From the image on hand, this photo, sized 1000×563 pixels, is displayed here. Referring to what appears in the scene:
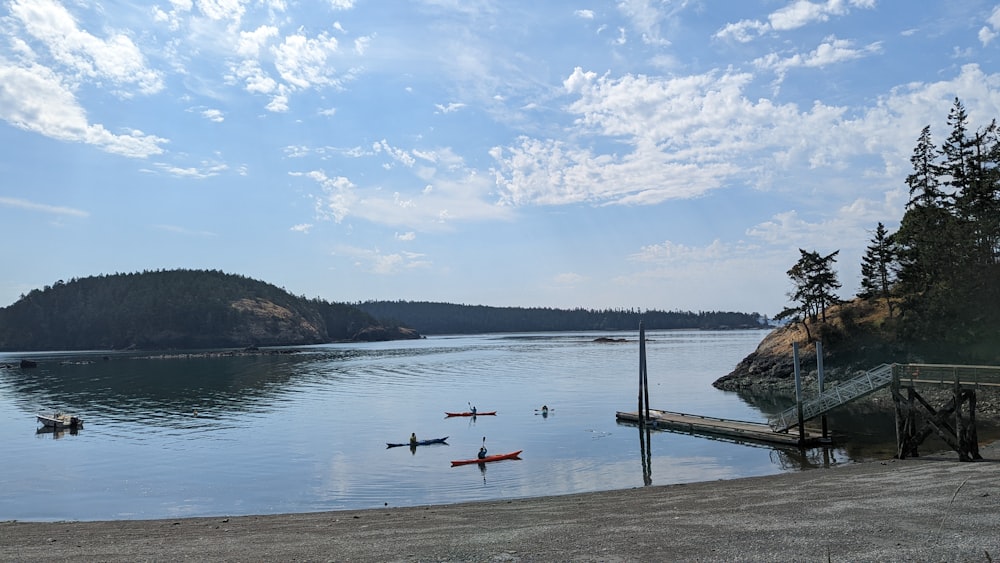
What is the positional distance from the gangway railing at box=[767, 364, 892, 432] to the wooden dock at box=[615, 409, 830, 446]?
119 cm

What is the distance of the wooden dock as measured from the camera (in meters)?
40.9

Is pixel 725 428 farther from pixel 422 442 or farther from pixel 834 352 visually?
pixel 834 352

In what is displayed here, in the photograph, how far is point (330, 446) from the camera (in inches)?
1850

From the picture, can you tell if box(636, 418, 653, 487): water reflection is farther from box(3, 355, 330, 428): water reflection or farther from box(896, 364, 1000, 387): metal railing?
box(3, 355, 330, 428): water reflection

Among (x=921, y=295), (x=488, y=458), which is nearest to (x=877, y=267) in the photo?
(x=921, y=295)

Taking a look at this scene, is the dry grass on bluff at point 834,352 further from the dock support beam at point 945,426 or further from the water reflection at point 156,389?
the water reflection at point 156,389

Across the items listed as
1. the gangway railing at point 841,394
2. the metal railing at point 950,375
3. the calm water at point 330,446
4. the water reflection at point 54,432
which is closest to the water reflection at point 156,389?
the calm water at point 330,446

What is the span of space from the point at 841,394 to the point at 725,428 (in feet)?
29.0

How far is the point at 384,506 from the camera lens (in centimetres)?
2962

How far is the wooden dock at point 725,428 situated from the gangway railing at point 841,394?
46.9 inches

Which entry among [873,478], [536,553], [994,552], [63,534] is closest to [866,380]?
[873,478]

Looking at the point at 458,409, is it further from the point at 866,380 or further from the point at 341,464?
the point at 866,380

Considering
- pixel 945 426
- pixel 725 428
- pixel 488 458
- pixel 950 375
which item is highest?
pixel 950 375

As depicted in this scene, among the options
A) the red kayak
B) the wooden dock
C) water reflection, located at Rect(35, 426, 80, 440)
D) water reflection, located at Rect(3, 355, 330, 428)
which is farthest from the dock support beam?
water reflection, located at Rect(35, 426, 80, 440)
